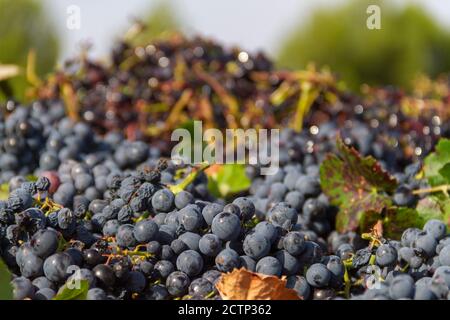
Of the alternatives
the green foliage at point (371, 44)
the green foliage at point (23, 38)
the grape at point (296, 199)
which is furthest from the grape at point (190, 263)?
the green foliage at point (371, 44)

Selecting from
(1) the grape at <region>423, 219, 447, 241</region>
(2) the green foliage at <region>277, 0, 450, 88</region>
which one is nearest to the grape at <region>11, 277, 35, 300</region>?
(1) the grape at <region>423, 219, 447, 241</region>

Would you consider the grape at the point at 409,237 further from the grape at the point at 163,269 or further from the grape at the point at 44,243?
the grape at the point at 44,243

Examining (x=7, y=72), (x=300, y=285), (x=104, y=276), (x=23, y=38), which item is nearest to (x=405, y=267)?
(x=300, y=285)

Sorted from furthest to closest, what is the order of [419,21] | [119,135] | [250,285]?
[419,21], [119,135], [250,285]

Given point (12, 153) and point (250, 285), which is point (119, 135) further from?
point (250, 285)

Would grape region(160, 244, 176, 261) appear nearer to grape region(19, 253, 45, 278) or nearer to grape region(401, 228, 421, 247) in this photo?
grape region(19, 253, 45, 278)

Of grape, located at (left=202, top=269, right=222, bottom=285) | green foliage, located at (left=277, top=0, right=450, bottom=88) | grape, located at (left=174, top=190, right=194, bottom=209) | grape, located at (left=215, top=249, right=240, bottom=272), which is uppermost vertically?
green foliage, located at (left=277, top=0, right=450, bottom=88)

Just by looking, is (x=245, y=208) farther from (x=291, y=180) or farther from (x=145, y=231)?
(x=291, y=180)

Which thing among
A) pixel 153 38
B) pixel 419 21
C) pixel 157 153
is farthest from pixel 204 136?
pixel 419 21
